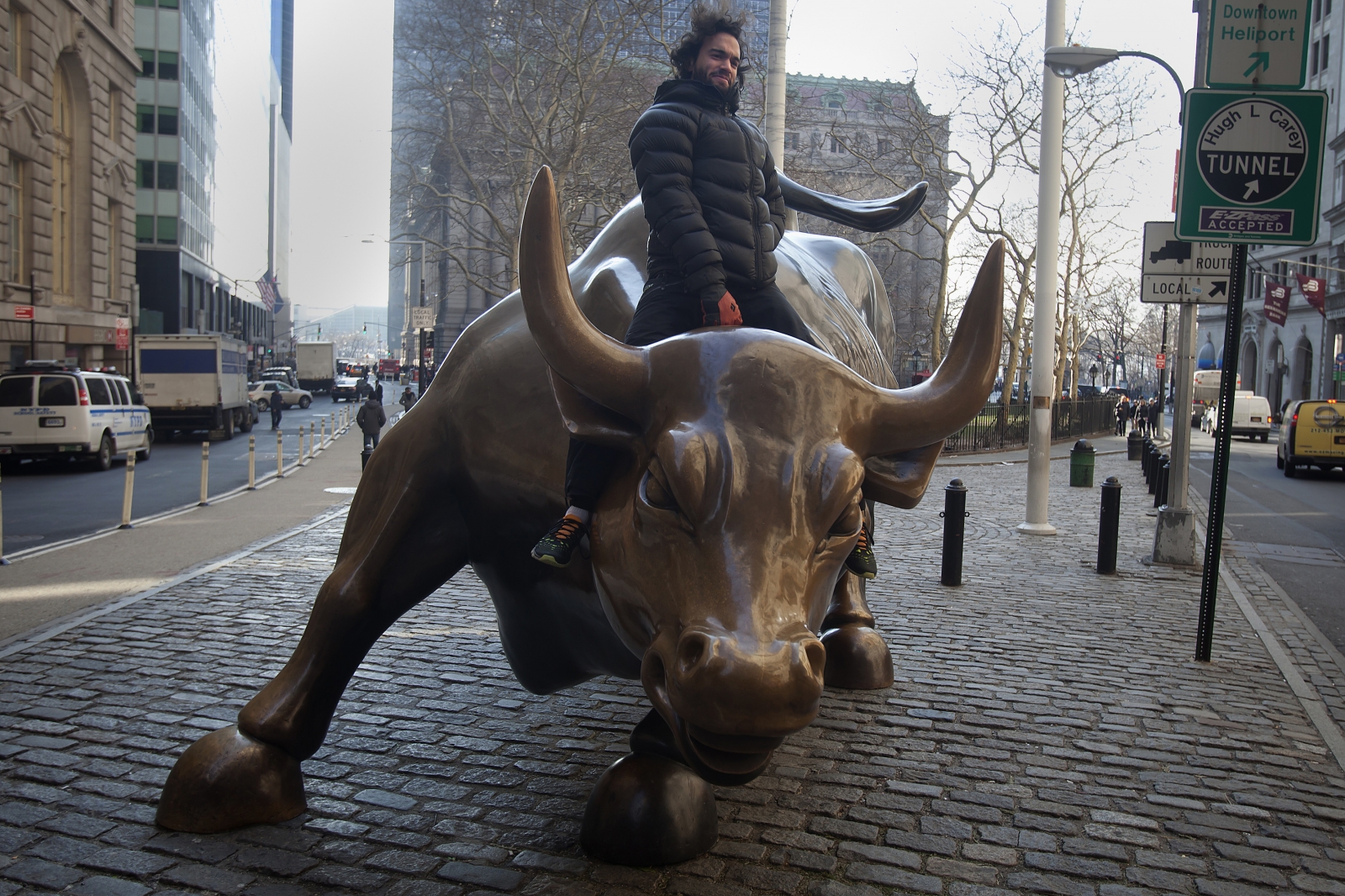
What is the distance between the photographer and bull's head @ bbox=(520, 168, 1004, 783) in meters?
2.54

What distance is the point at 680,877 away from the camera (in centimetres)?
334

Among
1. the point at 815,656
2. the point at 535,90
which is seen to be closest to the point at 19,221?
the point at 535,90

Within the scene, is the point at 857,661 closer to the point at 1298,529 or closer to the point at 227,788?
the point at 227,788

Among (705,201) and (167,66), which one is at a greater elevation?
(167,66)

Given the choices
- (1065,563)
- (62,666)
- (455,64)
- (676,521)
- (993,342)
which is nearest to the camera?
(676,521)

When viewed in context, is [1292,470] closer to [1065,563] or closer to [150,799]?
[1065,563]

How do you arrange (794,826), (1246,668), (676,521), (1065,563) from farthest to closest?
(1065,563) → (1246,668) → (794,826) → (676,521)

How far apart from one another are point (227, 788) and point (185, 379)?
28452mm

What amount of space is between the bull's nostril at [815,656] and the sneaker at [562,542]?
2.77 feet

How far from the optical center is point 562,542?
3068 mm

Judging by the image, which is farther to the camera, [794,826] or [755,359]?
[794,826]

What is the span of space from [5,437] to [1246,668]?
20.9 metres

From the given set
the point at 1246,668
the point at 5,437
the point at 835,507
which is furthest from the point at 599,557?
the point at 5,437

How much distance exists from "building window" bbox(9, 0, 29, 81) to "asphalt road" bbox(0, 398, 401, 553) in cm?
1098
